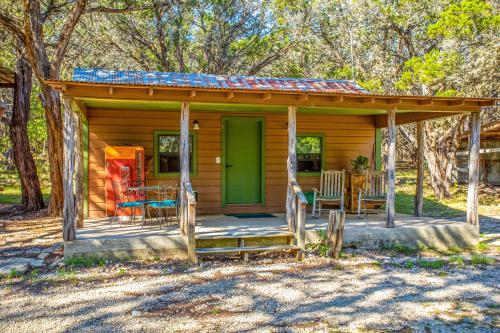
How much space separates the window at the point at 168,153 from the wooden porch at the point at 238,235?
4.10ft

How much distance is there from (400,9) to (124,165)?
398 inches

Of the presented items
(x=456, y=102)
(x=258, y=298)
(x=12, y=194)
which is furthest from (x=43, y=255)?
(x=12, y=194)

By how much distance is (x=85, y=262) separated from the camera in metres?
5.94

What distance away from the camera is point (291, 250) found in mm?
6480

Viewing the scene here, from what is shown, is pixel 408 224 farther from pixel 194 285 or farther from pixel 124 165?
pixel 124 165

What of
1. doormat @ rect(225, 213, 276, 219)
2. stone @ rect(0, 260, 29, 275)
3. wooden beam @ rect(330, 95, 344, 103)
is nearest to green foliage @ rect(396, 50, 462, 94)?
wooden beam @ rect(330, 95, 344, 103)

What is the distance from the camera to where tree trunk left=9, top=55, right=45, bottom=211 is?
1080 cm

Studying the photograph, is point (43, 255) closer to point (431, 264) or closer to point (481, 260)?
point (431, 264)

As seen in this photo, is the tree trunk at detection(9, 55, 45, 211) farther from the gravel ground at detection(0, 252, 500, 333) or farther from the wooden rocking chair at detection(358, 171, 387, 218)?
the wooden rocking chair at detection(358, 171, 387, 218)

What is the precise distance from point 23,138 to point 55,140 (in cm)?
184

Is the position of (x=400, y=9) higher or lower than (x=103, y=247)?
higher

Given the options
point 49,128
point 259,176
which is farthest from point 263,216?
point 49,128

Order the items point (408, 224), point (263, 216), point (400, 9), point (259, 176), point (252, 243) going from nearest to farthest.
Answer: point (252, 243) < point (408, 224) < point (263, 216) < point (259, 176) < point (400, 9)

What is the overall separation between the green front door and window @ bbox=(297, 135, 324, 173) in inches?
35.4
